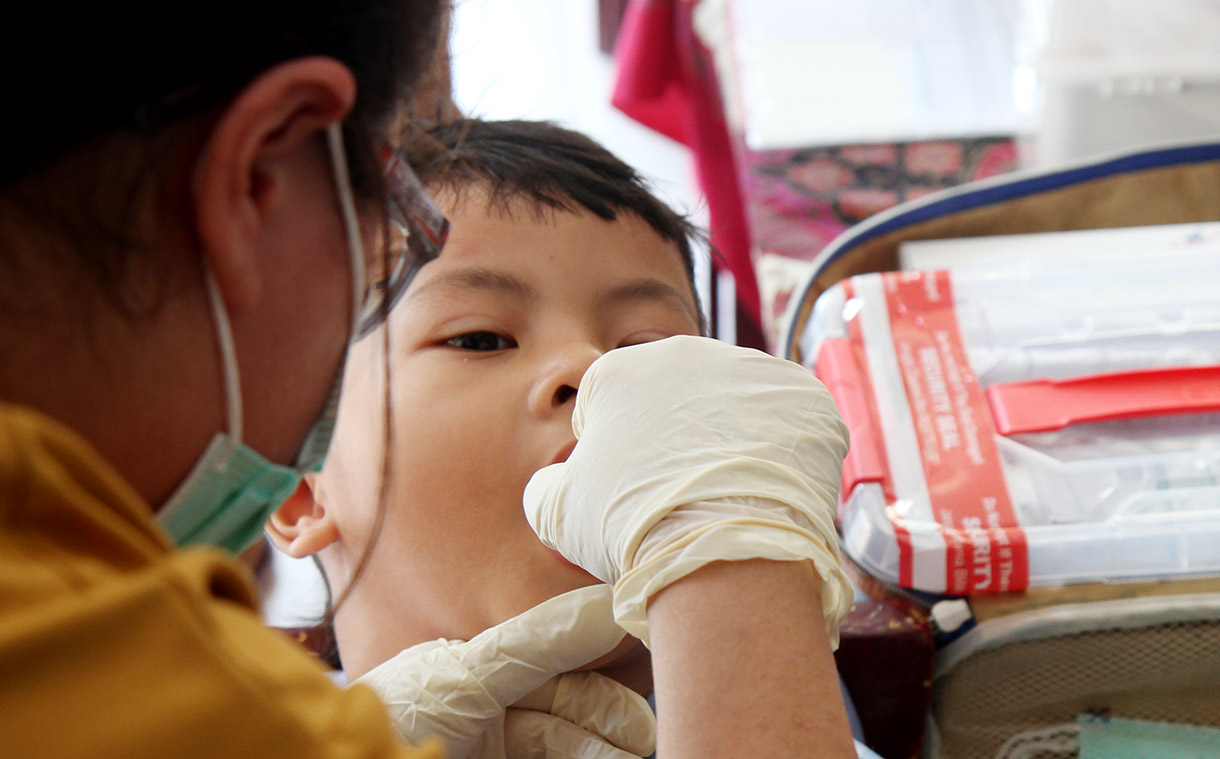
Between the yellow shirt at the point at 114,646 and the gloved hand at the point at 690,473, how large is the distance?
0.96 ft

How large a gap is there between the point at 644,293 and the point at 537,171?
20 centimetres

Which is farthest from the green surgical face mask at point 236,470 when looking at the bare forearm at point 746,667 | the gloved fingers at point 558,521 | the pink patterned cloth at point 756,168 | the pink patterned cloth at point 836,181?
the pink patterned cloth at point 836,181

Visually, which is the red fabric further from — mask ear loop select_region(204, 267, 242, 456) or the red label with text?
mask ear loop select_region(204, 267, 242, 456)

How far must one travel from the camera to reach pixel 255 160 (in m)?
0.60

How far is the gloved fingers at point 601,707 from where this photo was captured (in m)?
0.91

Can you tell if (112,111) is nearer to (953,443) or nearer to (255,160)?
(255,160)

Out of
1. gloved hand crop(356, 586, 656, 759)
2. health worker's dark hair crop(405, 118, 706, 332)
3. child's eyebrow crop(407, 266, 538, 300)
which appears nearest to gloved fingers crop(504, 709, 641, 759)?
gloved hand crop(356, 586, 656, 759)

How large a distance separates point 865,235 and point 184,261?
1068mm

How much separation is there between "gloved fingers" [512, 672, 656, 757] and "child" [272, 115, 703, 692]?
0.17ft

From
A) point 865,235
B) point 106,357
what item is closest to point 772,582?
point 106,357

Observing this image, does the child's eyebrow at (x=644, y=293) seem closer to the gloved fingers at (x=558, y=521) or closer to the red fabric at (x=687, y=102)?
the gloved fingers at (x=558, y=521)

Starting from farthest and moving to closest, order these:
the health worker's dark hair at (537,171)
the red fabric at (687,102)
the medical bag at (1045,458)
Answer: the red fabric at (687,102)
the health worker's dark hair at (537,171)
the medical bag at (1045,458)

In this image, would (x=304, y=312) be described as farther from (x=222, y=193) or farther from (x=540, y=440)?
(x=540, y=440)

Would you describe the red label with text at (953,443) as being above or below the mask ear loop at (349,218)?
below
